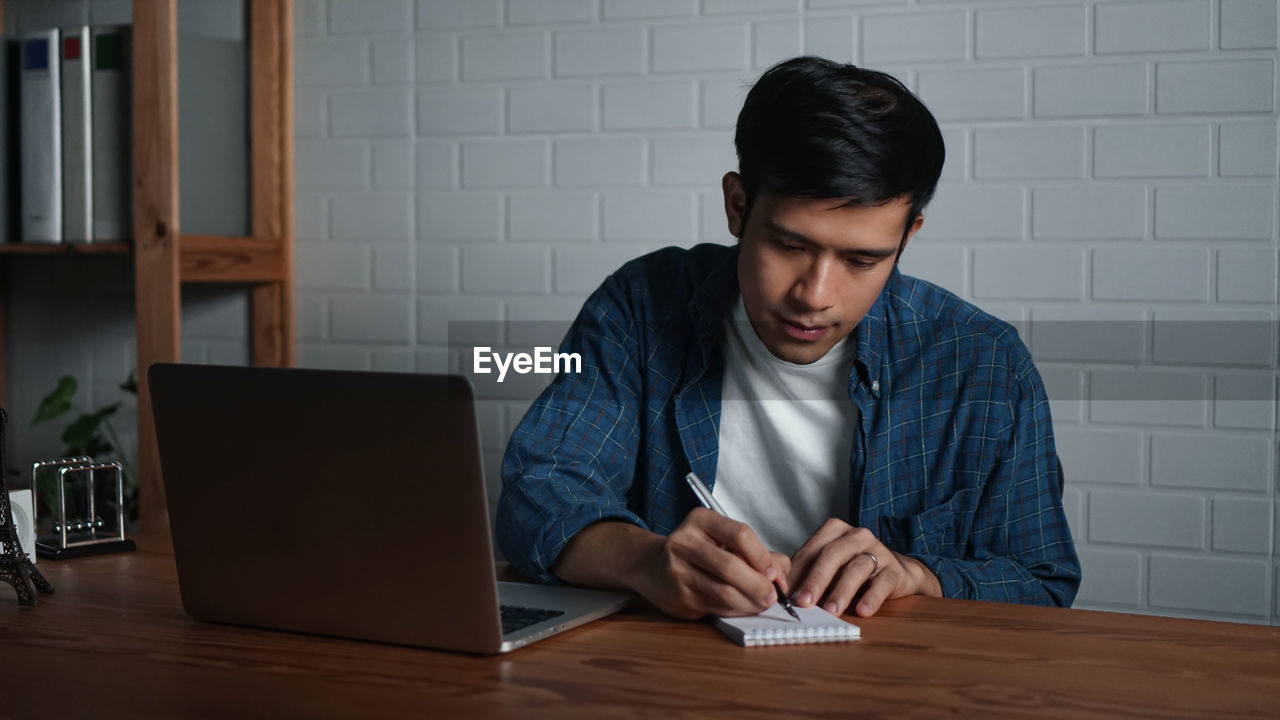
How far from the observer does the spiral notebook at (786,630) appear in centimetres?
107

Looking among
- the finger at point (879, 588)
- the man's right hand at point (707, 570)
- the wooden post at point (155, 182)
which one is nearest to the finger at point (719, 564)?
the man's right hand at point (707, 570)

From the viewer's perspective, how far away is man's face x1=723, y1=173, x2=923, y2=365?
146 cm

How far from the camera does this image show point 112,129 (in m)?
2.51

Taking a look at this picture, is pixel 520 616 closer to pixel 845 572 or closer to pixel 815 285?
pixel 845 572

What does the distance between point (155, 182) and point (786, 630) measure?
186cm

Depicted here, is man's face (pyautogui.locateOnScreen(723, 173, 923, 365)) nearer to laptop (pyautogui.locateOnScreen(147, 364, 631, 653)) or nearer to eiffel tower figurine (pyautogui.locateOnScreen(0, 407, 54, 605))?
laptop (pyautogui.locateOnScreen(147, 364, 631, 653))

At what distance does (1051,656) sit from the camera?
3.41ft

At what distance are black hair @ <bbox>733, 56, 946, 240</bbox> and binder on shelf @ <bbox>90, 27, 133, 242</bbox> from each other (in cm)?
154

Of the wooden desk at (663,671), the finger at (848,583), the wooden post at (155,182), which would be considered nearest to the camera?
the wooden desk at (663,671)

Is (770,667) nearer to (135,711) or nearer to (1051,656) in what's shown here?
(1051,656)

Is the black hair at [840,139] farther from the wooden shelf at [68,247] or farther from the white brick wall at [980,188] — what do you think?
the wooden shelf at [68,247]

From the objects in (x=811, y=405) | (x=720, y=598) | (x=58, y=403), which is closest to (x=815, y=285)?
(x=811, y=405)

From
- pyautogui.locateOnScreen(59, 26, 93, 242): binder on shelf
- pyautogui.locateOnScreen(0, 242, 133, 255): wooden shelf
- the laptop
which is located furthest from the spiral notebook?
pyautogui.locateOnScreen(59, 26, 93, 242): binder on shelf

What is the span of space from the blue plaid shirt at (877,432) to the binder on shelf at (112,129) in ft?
4.16
